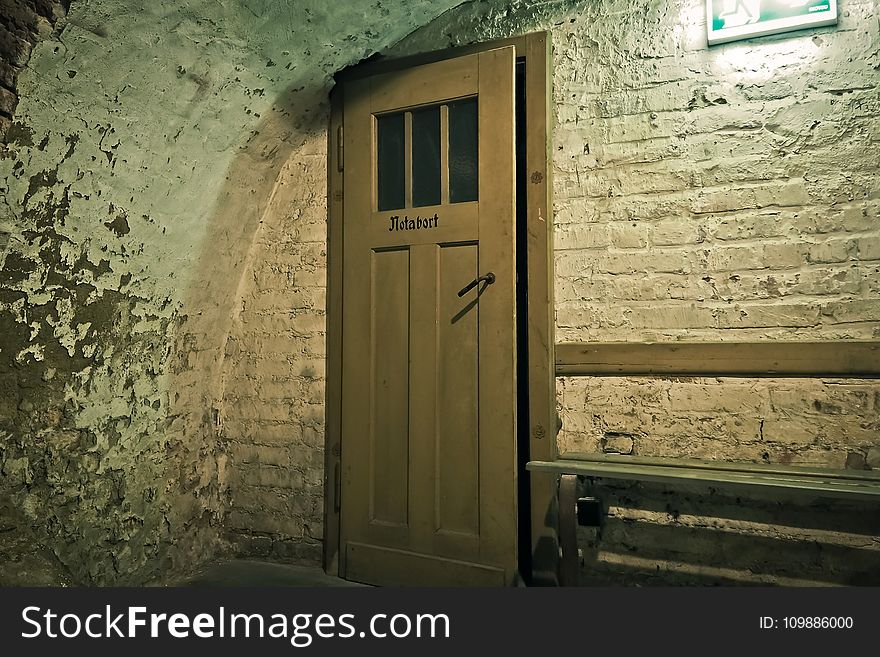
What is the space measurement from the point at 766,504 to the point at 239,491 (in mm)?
2317

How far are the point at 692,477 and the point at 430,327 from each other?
1.18 m

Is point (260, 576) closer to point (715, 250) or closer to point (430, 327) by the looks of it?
point (430, 327)

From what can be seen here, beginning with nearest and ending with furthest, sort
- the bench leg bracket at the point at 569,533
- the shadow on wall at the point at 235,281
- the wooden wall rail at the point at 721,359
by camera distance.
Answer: the wooden wall rail at the point at 721,359 < the bench leg bracket at the point at 569,533 < the shadow on wall at the point at 235,281

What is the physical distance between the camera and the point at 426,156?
2717 millimetres

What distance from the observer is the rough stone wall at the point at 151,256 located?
2.02m

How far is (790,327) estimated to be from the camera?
223 cm

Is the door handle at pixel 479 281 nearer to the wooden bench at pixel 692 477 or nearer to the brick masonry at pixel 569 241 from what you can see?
the brick masonry at pixel 569 241

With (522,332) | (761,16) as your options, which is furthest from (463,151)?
(761,16)

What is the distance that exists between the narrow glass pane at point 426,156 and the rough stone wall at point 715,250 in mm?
527

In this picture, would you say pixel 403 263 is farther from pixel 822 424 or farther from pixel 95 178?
pixel 822 424

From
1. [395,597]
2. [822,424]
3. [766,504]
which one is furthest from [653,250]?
[395,597]

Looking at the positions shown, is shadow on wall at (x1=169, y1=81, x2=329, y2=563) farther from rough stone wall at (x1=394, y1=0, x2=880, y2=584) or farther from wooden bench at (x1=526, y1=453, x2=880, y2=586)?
wooden bench at (x1=526, y1=453, x2=880, y2=586)

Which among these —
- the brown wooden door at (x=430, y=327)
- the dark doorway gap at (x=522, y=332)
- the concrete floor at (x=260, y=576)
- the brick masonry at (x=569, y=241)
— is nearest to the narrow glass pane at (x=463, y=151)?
the brown wooden door at (x=430, y=327)

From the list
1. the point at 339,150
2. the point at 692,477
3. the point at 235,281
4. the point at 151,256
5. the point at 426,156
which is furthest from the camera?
the point at 235,281
